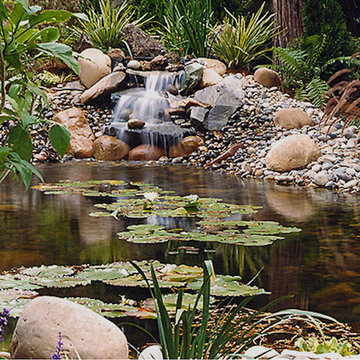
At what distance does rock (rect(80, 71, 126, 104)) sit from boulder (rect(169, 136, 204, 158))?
2023mm

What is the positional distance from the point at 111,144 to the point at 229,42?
329 centimetres

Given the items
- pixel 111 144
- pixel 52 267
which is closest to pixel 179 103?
pixel 111 144

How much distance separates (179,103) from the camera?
9797 millimetres

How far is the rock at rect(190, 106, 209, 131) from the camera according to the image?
912 centimetres

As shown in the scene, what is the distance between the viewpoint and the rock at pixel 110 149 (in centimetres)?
920

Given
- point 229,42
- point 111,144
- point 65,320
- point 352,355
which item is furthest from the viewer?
point 229,42

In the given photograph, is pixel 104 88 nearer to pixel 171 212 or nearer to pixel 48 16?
pixel 171 212

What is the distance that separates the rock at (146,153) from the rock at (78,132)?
0.80 metres

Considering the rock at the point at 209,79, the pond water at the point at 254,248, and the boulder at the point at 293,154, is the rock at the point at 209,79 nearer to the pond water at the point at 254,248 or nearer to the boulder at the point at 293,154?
the boulder at the point at 293,154

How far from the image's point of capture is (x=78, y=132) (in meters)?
9.58

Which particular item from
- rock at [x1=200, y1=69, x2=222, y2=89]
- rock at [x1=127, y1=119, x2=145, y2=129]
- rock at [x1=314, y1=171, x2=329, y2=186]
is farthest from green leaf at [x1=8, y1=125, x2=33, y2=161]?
rock at [x1=200, y1=69, x2=222, y2=89]

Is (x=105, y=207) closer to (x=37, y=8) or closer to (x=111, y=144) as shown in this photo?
(x=37, y=8)

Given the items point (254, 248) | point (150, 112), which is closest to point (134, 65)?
point (150, 112)

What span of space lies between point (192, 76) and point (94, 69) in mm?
1893
